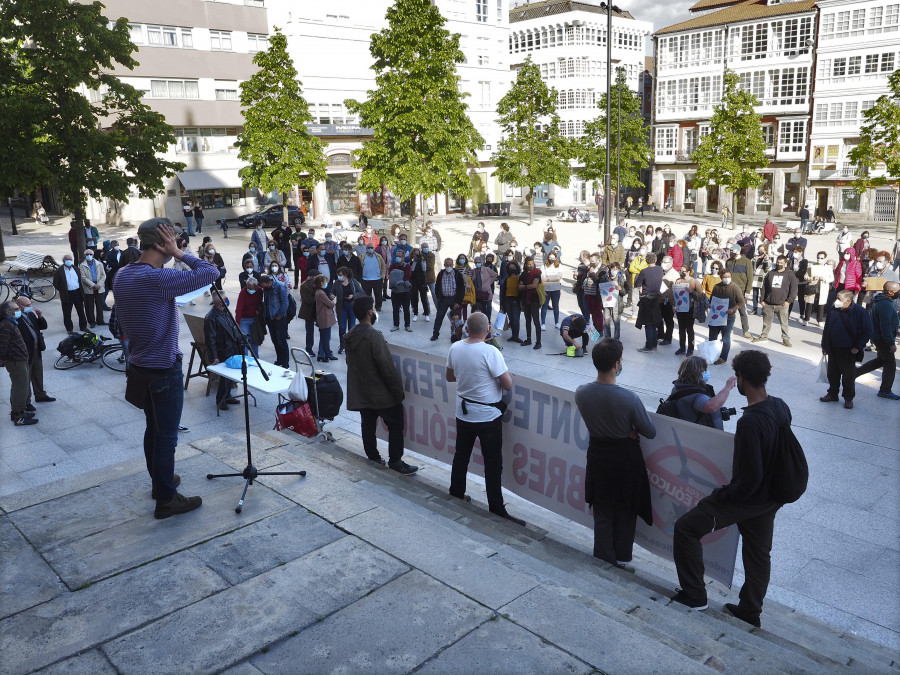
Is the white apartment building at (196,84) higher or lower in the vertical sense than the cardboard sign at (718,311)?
higher

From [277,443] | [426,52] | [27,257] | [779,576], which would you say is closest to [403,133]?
[426,52]

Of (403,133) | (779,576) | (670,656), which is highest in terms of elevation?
(403,133)

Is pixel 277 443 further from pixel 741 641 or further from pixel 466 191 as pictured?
pixel 466 191

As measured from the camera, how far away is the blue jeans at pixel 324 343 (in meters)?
13.8

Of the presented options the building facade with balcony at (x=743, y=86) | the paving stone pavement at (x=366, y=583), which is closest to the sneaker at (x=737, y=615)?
the paving stone pavement at (x=366, y=583)

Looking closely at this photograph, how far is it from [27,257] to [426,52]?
18445mm

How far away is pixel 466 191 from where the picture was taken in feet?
114

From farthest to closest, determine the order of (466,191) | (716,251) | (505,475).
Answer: (466,191) < (716,251) < (505,475)

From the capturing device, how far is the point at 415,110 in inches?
1273

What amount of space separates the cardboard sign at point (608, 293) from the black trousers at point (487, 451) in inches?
363

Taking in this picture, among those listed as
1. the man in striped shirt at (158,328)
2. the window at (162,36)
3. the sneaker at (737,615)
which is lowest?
the sneaker at (737,615)

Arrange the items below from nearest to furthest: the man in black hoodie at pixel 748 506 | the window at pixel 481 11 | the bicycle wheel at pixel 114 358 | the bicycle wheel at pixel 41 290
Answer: the man in black hoodie at pixel 748 506 → the bicycle wheel at pixel 114 358 → the bicycle wheel at pixel 41 290 → the window at pixel 481 11

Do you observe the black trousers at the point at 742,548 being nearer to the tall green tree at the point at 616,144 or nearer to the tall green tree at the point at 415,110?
the tall green tree at the point at 415,110

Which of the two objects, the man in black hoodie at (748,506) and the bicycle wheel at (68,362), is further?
the bicycle wheel at (68,362)
